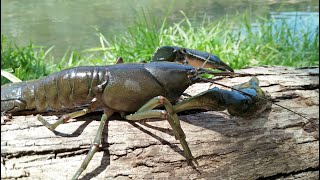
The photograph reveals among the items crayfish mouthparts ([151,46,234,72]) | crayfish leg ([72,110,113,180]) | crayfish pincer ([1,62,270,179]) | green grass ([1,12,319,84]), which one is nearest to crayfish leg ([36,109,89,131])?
crayfish pincer ([1,62,270,179])

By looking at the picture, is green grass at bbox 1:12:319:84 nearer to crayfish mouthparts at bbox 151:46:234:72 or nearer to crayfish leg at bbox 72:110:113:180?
crayfish mouthparts at bbox 151:46:234:72

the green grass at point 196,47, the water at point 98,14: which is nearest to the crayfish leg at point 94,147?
the green grass at point 196,47

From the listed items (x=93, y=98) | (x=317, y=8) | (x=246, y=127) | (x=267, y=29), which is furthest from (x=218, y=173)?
(x=317, y=8)

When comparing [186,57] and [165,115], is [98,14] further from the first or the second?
[165,115]

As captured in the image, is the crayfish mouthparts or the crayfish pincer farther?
the crayfish mouthparts

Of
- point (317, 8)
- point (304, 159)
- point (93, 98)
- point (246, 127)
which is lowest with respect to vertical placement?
point (317, 8)

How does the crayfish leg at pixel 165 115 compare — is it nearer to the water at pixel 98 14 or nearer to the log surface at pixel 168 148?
the log surface at pixel 168 148

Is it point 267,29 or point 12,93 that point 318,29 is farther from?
point 12,93

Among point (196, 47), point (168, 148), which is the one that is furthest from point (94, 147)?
point (196, 47)
